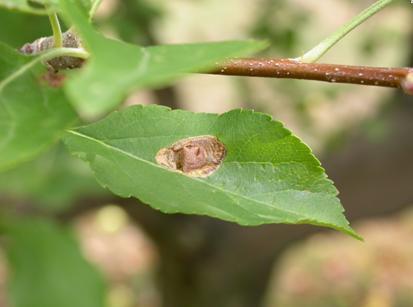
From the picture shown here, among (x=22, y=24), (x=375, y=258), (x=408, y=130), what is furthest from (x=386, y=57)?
(x=22, y=24)

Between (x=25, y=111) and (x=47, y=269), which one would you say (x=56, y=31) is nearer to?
(x=25, y=111)

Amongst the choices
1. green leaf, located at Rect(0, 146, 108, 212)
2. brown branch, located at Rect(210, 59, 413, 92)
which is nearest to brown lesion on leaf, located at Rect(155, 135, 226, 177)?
brown branch, located at Rect(210, 59, 413, 92)

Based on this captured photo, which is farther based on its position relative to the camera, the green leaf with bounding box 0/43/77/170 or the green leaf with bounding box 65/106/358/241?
the green leaf with bounding box 65/106/358/241

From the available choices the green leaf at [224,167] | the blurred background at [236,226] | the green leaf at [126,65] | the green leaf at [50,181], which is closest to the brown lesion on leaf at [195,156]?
the green leaf at [224,167]

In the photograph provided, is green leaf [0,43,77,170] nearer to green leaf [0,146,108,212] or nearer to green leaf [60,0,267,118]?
green leaf [60,0,267,118]

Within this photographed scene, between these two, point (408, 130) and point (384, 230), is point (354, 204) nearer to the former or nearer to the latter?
point (408, 130)

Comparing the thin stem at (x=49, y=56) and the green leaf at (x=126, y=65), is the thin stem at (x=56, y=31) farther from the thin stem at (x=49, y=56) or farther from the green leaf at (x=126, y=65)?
the green leaf at (x=126, y=65)
